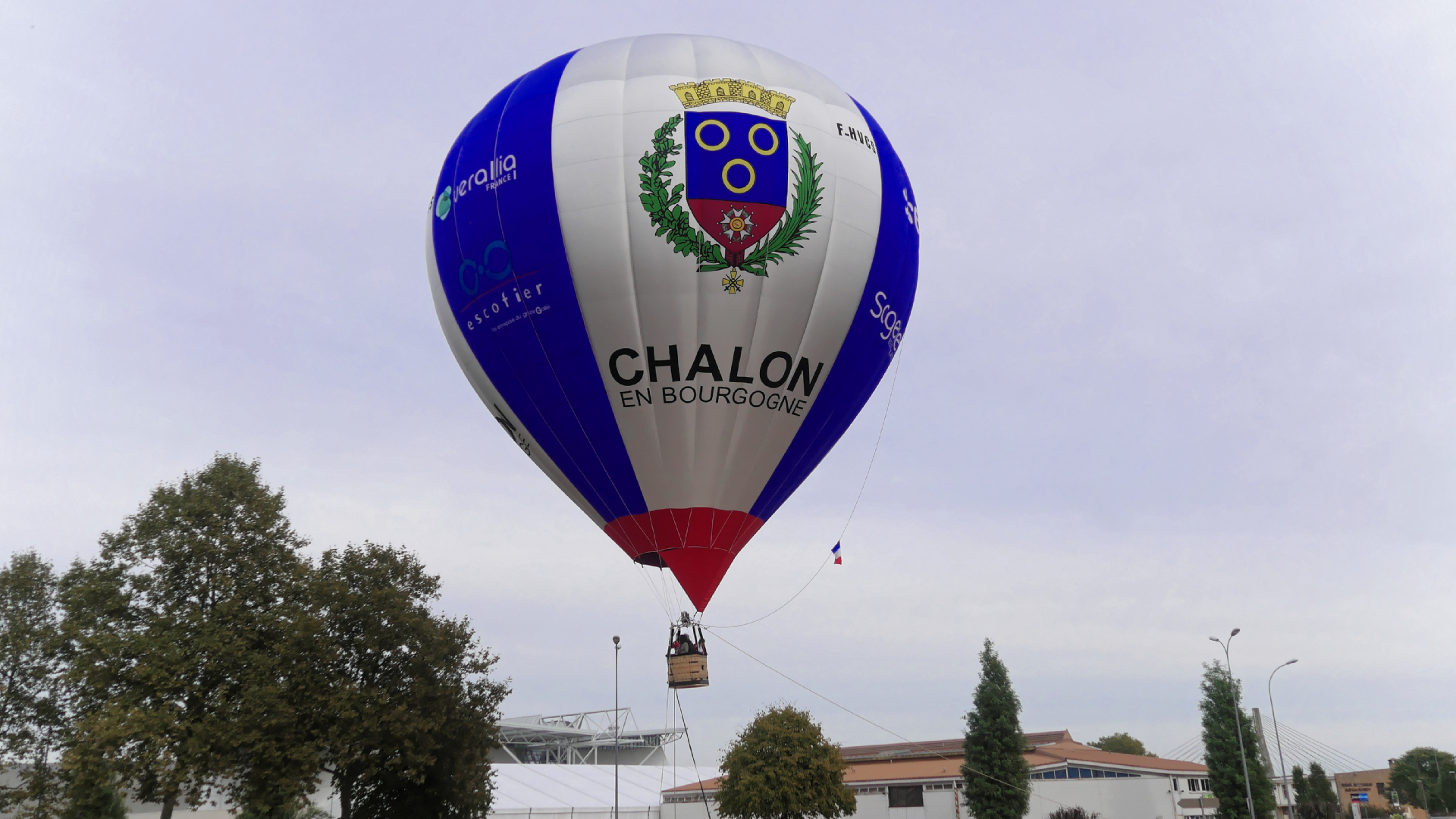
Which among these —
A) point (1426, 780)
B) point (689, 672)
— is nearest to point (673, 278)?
point (689, 672)

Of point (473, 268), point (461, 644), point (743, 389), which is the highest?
point (473, 268)

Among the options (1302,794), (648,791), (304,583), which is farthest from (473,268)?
(1302,794)

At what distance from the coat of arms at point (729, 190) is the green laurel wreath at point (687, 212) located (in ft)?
0.06

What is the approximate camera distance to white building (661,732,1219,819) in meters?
56.0

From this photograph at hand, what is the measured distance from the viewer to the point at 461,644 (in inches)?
1293

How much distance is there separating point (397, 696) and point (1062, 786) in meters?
42.4

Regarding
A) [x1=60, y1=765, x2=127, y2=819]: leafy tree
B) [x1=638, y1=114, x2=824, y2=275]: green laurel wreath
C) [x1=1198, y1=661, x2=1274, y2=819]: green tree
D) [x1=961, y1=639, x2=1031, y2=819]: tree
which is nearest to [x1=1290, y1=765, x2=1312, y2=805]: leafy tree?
[x1=1198, y1=661, x2=1274, y2=819]: green tree

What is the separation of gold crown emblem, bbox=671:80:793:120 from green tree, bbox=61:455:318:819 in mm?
18706

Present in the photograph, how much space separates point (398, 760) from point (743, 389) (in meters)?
16.9

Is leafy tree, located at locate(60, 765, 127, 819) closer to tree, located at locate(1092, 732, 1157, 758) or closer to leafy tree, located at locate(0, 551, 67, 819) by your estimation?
leafy tree, located at locate(0, 551, 67, 819)

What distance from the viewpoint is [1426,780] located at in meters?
102

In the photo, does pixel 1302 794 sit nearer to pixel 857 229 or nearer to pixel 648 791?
pixel 648 791

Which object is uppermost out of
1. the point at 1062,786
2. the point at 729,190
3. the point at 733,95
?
the point at 733,95

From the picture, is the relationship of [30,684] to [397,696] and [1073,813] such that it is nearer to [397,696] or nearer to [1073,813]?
[397,696]
